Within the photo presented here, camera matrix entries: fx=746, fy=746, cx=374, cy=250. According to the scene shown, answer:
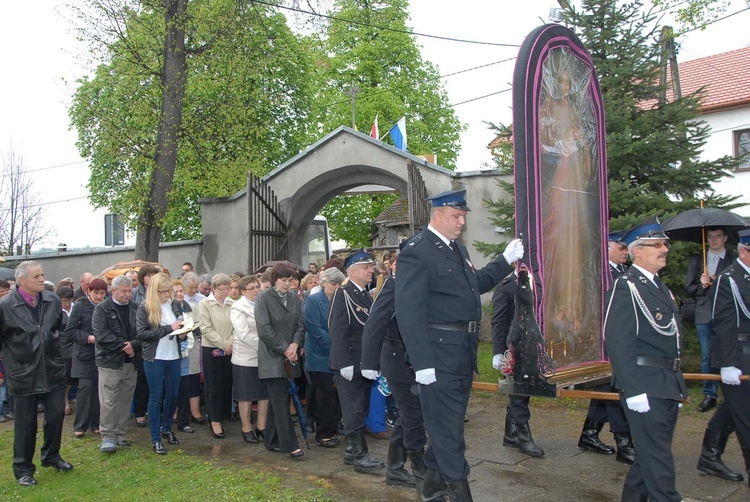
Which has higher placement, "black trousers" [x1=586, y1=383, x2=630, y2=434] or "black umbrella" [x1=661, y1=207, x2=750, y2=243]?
"black umbrella" [x1=661, y1=207, x2=750, y2=243]

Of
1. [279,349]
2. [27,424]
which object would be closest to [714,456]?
[279,349]

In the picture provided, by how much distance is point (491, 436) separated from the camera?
7926mm

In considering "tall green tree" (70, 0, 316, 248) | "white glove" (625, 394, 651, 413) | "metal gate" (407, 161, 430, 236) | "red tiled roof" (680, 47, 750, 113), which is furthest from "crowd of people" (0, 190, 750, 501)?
"red tiled roof" (680, 47, 750, 113)

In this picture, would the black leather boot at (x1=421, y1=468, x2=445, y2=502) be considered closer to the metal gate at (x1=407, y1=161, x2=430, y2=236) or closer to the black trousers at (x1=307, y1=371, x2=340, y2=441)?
the black trousers at (x1=307, y1=371, x2=340, y2=441)

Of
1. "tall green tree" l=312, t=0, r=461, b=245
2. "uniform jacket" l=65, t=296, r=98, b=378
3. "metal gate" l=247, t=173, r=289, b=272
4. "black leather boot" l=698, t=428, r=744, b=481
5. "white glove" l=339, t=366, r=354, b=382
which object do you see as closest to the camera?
"black leather boot" l=698, t=428, r=744, b=481

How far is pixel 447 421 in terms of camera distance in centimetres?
497

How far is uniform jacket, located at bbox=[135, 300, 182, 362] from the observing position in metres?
7.63

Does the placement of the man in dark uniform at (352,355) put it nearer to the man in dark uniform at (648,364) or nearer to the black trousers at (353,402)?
the black trousers at (353,402)

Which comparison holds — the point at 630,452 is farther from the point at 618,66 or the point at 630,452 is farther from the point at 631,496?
the point at 618,66

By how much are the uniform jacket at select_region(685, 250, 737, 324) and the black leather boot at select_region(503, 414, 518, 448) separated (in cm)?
286

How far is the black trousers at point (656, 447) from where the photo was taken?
15.2ft

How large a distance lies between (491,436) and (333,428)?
1679mm

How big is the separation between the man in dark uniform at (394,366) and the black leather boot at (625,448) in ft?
6.31

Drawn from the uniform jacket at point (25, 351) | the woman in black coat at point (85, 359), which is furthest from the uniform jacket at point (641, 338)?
the woman in black coat at point (85, 359)
